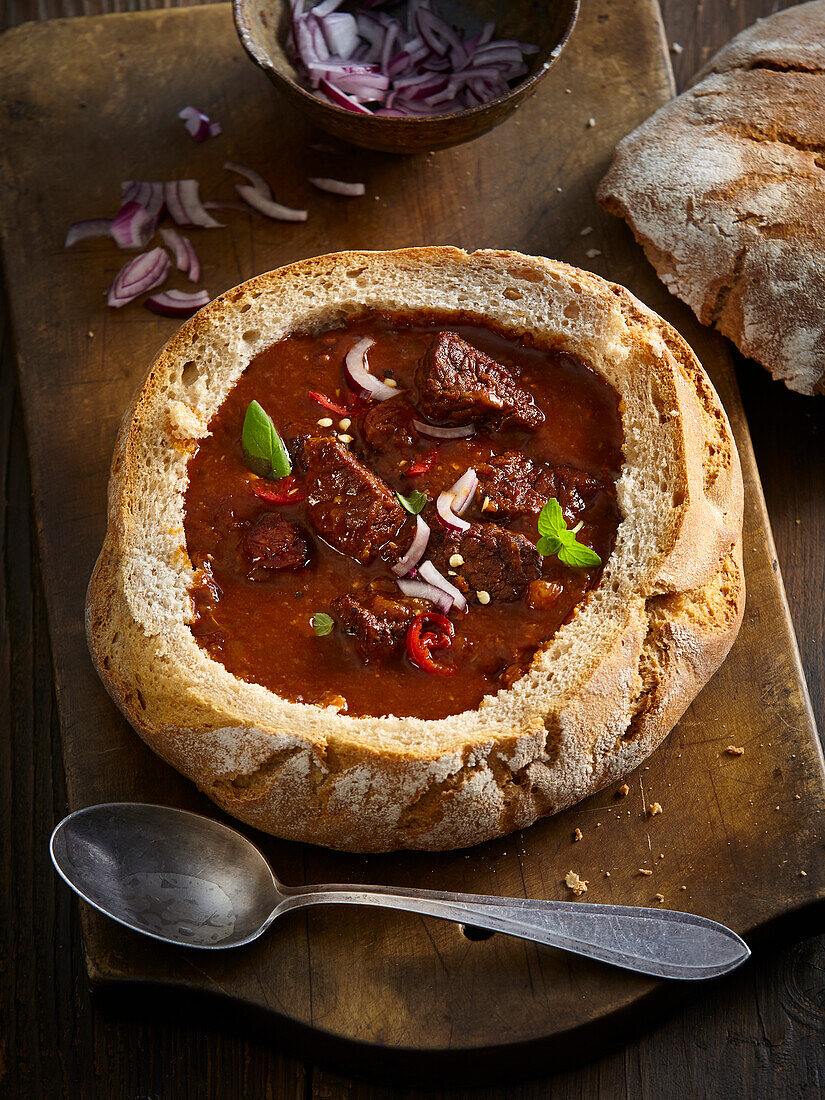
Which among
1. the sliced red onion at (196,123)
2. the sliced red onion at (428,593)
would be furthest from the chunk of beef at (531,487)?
the sliced red onion at (196,123)

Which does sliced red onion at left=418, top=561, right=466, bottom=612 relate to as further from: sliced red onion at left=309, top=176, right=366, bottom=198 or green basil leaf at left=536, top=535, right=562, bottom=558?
sliced red onion at left=309, top=176, right=366, bottom=198

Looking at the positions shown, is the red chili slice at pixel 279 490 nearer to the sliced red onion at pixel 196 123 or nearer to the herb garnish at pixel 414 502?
the herb garnish at pixel 414 502

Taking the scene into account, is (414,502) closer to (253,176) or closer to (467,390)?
(467,390)

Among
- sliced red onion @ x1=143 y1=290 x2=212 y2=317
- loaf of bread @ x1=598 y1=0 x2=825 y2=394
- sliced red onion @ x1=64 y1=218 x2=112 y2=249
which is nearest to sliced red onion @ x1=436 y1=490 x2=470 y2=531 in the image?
loaf of bread @ x1=598 y1=0 x2=825 y2=394

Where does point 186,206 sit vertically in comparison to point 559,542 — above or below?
above

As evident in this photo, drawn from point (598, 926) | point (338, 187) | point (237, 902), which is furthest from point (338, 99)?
point (598, 926)

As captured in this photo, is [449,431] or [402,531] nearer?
[402,531]

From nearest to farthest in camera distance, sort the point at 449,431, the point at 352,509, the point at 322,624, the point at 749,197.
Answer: the point at 322,624, the point at 352,509, the point at 449,431, the point at 749,197
